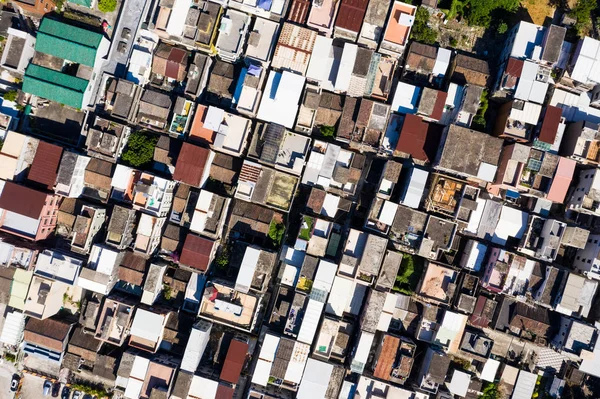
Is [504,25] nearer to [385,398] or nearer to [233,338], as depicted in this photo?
[385,398]

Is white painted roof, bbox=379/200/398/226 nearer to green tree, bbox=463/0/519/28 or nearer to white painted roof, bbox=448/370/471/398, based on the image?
white painted roof, bbox=448/370/471/398

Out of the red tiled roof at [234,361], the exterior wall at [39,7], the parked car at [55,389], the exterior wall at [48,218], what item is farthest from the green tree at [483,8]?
the parked car at [55,389]

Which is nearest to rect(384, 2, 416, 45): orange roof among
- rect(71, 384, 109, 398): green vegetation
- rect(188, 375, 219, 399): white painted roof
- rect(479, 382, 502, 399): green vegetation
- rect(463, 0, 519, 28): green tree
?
rect(463, 0, 519, 28): green tree

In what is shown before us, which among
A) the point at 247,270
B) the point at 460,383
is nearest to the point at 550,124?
the point at 460,383

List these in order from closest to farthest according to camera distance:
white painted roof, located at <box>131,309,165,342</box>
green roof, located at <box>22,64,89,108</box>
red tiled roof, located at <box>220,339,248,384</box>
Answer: red tiled roof, located at <box>220,339,248,384</box>
white painted roof, located at <box>131,309,165,342</box>
green roof, located at <box>22,64,89,108</box>

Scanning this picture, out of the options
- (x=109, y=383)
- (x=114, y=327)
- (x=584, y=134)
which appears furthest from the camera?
(x=109, y=383)

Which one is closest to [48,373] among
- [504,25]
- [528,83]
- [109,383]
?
[109,383]
